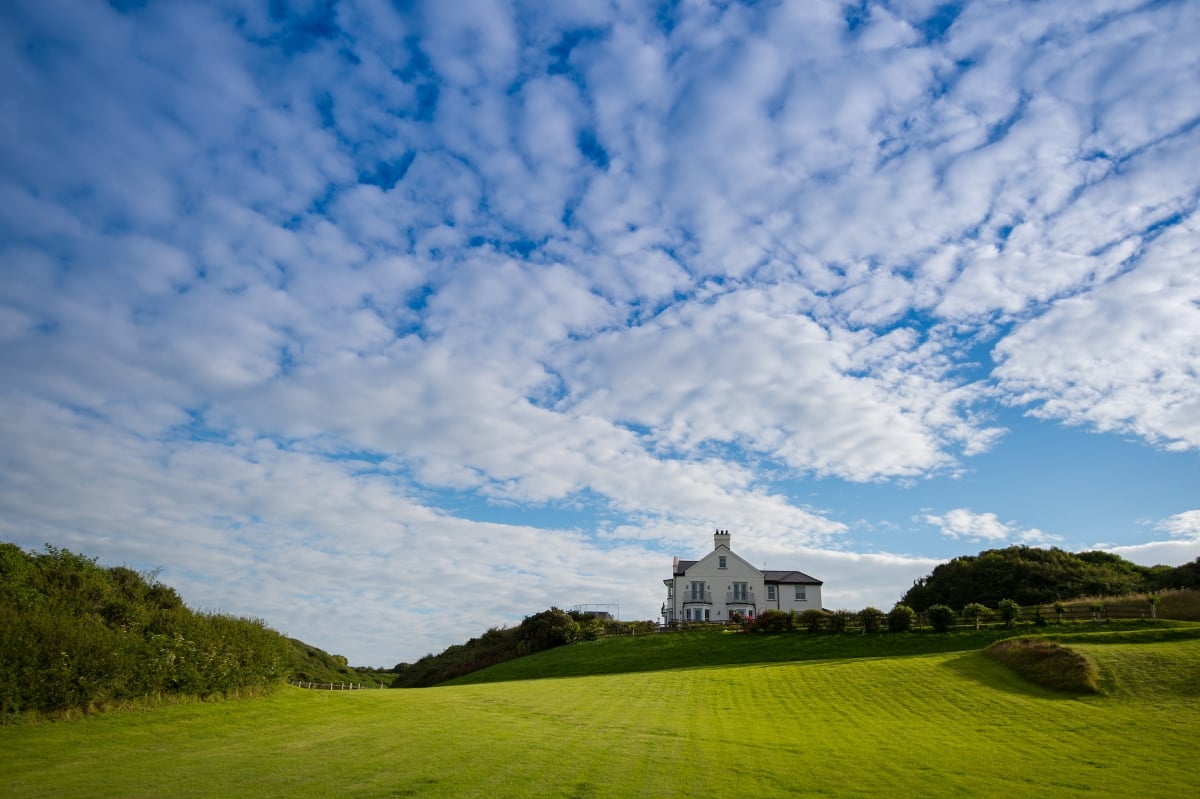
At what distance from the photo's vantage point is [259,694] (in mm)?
24641

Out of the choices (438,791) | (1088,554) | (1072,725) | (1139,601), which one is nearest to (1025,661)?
(1072,725)

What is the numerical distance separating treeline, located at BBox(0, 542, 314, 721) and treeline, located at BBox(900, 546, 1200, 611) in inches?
2382

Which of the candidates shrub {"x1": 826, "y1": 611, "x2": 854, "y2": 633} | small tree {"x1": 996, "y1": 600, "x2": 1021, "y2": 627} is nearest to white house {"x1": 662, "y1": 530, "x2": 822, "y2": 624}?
shrub {"x1": 826, "y1": 611, "x2": 854, "y2": 633}

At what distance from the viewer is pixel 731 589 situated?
75688 mm

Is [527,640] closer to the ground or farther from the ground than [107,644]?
closer to the ground

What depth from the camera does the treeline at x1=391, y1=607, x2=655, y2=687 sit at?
58.8 metres

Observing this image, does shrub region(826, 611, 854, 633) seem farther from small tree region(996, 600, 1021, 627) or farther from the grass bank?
small tree region(996, 600, 1021, 627)

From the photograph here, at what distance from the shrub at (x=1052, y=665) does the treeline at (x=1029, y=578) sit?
3271 cm

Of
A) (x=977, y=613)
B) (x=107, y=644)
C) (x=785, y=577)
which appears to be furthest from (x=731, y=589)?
(x=107, y=644)

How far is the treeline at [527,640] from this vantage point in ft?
193

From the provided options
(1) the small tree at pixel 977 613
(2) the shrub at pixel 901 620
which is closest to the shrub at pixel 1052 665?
(1) the small tree at pixel 977 613

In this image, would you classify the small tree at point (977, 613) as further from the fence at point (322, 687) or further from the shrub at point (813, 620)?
the fence at point (322, 687)

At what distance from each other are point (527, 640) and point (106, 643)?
45.5 m

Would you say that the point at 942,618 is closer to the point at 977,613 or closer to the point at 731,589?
the point at 977,613
